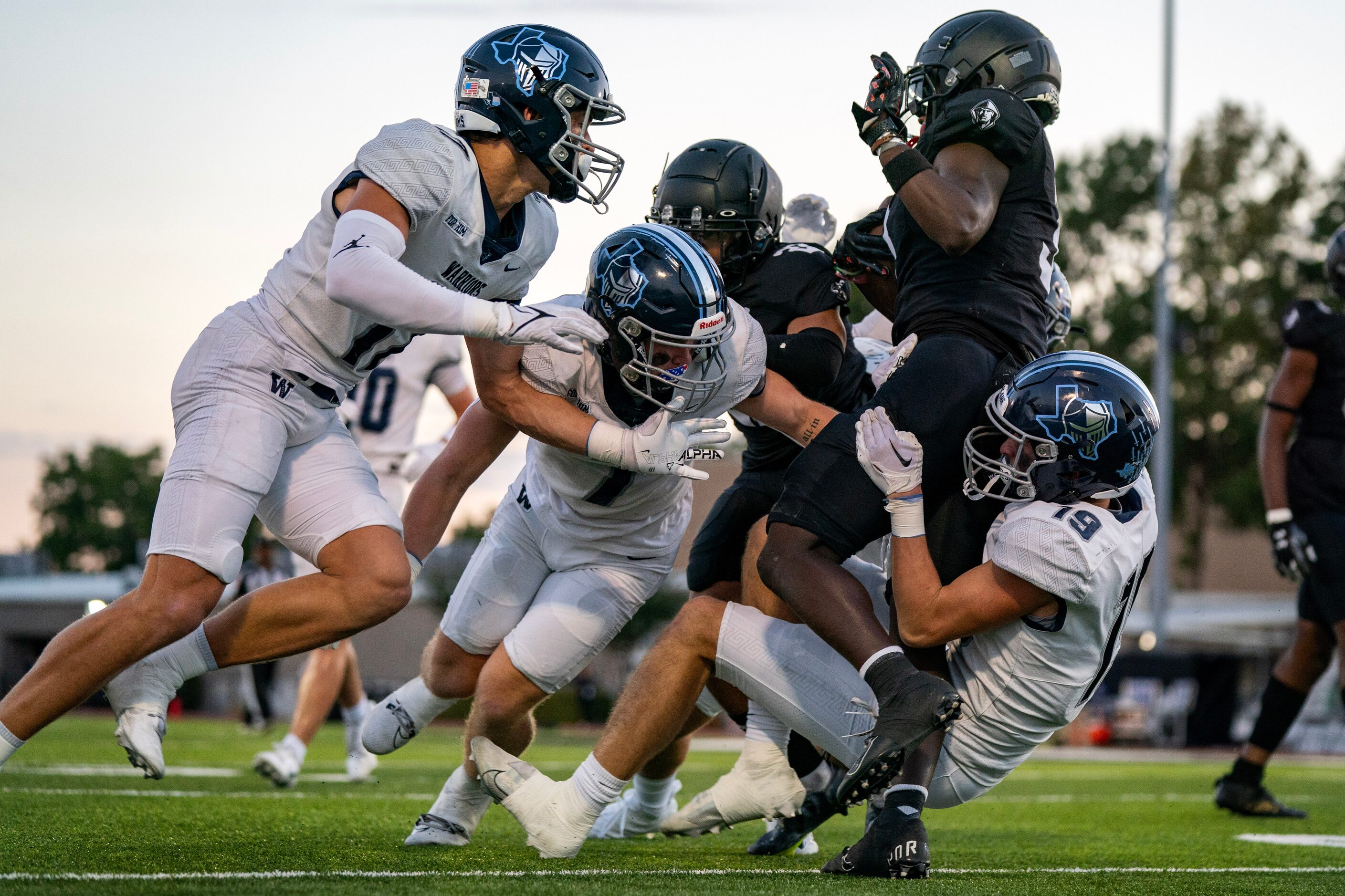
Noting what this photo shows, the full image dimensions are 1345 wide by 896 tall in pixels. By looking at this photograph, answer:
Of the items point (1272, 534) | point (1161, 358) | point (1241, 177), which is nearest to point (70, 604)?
point (1161, 358)

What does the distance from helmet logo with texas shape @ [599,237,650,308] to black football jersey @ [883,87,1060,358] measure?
772 millimetres

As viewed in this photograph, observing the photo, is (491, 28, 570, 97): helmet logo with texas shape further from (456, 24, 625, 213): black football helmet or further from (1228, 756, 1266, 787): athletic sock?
(1228, 756, 1266, 787): athletic sock

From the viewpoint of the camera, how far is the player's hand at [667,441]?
11.5 feet

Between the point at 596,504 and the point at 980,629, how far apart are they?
1.27 m

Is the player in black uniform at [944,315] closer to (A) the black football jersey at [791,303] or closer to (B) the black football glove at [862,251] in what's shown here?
(B) the black football glove at [862,251]

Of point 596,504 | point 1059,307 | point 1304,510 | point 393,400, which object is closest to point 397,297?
point 596,504

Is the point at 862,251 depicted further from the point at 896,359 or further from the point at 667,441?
the point at 667,441

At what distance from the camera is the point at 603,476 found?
3.96 meters

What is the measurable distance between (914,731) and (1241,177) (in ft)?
114

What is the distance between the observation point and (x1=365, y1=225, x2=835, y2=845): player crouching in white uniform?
139 inches

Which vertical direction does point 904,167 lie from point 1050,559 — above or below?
above

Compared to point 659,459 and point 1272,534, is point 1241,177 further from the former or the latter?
point 659,459

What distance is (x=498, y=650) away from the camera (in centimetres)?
404

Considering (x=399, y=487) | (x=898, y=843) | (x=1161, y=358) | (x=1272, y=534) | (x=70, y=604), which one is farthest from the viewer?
(x=70, y=604)
